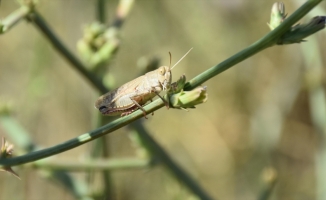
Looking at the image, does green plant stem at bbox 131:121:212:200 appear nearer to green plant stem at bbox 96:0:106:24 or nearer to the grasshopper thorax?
the grasshopper thorax

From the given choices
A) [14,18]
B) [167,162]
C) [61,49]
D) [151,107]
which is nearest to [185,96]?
[151,107]

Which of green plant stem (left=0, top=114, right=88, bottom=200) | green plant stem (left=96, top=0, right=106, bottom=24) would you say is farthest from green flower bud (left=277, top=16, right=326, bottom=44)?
green plant stem (left=0, top=114, right=88, bottom=200)

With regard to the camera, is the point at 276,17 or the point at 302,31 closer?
the point at 302,31

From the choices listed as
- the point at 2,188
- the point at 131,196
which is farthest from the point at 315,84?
the point at 2,188

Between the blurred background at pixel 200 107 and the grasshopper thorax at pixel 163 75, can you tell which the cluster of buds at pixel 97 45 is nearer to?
the grasshopper thorax at pixel 163 75

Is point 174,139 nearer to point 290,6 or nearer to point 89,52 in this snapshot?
point 290,6

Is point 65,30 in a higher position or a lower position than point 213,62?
higher

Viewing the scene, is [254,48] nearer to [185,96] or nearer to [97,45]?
[185,96]
